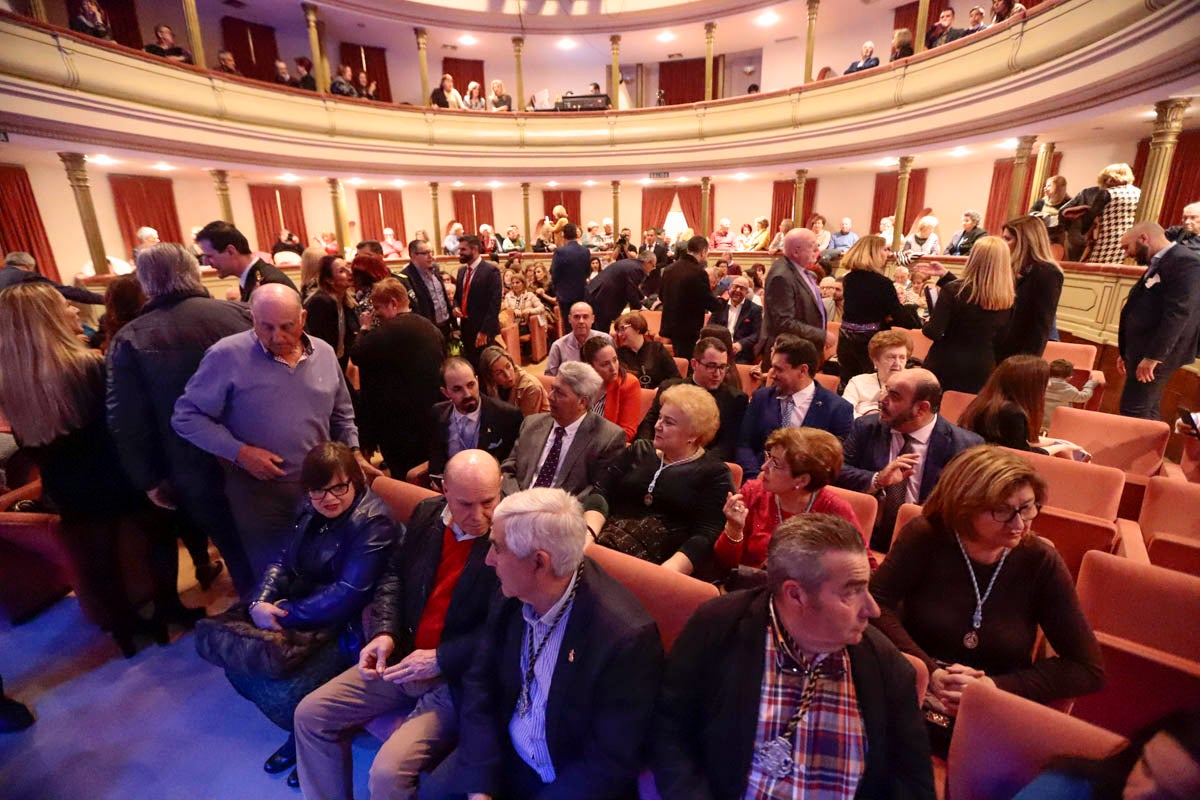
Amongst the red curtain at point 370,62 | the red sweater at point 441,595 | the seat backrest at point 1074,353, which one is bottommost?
the red sweater at point 441,595

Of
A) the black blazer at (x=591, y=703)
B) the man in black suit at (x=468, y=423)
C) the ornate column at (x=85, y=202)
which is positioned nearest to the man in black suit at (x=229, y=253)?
the man in black suit at (x=468, y=423)

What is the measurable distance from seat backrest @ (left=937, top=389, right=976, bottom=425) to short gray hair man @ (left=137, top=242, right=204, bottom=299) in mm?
3744

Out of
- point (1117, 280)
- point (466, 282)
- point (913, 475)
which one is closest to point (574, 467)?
point (913, 475)

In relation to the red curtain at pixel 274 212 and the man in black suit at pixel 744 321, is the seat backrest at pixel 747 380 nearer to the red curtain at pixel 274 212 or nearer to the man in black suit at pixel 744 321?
the man in black suit at pixel 744 321

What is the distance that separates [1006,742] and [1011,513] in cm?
55

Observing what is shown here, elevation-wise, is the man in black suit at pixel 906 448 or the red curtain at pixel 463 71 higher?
the red curtain at pixel 463 71

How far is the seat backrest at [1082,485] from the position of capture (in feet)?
7.20

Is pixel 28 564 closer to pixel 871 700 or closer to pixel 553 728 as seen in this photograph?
pixel 553 728

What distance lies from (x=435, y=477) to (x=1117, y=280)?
660 centimetres

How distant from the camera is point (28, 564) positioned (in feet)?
8.97

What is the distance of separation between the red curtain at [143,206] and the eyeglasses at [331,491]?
10908mm

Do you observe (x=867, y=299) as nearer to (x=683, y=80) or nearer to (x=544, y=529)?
(x=544, y=529)

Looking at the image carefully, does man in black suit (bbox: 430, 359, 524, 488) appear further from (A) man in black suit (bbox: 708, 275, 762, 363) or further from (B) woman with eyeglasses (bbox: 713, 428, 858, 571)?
(A) man in black suit (bbox: 708, 275, 762, 363)

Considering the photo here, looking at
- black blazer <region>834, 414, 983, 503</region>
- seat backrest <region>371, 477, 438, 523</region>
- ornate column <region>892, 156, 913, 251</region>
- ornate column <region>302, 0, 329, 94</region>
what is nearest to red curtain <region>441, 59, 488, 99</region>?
ornate column <region>302, 0, 329, 94</region>
